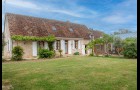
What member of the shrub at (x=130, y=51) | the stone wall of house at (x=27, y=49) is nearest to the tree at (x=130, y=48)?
the shrub at (x=130, y=51)

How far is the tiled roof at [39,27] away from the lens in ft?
53.5

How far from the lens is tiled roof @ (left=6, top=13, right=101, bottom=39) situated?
16.3m

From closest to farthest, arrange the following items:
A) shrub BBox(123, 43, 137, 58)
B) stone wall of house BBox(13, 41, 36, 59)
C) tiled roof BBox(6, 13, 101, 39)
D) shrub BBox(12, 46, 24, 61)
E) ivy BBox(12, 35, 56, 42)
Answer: shrub BBox(12, 46, 24, 61) → shrub BBox(123, 43, 137, 58) → ivy BBox(12, 35, 56, 42) → stone wall of house BBox(13, 41, 36, 59) → tiled roof BBox(6, 13, 101, 39)

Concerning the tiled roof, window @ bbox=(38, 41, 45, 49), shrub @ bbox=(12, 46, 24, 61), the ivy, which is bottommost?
shrub @ bbox=(12, 46, 24, 61)

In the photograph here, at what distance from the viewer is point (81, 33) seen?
21.0 metres

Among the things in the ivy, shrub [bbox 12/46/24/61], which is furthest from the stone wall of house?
shrub [bbox 12/46/24/61]

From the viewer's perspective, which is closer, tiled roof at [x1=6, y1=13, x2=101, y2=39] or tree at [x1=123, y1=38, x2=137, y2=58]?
tree at [x1=123, y1=38, x2=137, y2=58]

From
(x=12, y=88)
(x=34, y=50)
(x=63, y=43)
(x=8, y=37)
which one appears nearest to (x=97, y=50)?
(x=63, y=43)

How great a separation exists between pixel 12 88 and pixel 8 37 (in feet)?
43.5

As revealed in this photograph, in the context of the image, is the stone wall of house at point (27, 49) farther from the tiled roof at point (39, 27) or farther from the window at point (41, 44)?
the window at point (41, 44)

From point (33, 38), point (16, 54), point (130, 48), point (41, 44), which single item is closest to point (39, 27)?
point (41, 44)

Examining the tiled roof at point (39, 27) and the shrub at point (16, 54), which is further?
the tiled roof at point (39, 27)

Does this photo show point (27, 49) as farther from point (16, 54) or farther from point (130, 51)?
point (130, 51)

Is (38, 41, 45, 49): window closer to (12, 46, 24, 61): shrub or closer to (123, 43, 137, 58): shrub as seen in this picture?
(12, 46, 24, 61): shrub
